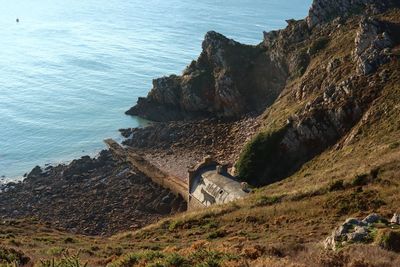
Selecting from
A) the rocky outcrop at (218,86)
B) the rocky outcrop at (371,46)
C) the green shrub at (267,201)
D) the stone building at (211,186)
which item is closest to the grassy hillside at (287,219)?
the green shrub at (267,201)

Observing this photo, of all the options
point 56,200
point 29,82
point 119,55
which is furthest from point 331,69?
point 119,55

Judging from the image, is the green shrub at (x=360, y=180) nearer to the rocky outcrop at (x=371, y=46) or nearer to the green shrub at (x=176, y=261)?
the green shrub at (x=176, y=261)

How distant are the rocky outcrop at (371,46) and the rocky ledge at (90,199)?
84.9 feet

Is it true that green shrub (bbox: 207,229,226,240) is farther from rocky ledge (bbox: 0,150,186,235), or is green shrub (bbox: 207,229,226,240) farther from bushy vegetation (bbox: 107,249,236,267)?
rocky ledge (bbox: 0,150,186,235)

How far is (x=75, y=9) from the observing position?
199 m

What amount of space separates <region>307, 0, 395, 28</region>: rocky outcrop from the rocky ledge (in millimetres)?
37207

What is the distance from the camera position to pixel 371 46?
5588 cm

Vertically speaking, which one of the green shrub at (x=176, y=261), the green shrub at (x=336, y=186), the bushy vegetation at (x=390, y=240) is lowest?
the green shrub at (x=176, y=261)

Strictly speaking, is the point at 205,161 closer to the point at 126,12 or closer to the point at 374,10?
the point at 374,10

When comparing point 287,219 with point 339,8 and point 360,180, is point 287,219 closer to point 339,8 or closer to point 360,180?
point 360,180

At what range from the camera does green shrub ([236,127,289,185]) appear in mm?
55569

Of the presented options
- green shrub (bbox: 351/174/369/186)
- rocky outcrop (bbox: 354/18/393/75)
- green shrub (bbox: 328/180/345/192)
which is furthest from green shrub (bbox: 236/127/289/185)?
green shrub (bbox: 351/174/369/186)

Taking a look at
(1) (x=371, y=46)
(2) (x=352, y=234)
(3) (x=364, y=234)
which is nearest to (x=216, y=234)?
(2) (x=352, y=234)

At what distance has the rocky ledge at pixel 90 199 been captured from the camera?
56469 millimetres
